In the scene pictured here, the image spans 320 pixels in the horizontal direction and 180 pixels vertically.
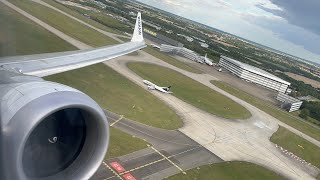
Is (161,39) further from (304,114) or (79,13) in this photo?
(304,114)

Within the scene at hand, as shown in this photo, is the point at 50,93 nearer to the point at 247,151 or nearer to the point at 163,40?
the point at 247,151

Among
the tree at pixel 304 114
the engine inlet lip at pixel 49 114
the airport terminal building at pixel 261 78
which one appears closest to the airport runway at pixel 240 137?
the tree at pixel 304 114

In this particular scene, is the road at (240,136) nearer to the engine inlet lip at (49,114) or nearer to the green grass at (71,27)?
the green grass at (71,27)

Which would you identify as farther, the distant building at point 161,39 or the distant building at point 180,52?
the distant building at point 161,39

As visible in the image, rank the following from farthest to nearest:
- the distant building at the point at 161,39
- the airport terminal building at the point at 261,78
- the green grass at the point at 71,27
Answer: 1. the distant building at the point at 161,39
2. the airport terminal building at the point at 261,78
3. the green grass at the point at 71,27

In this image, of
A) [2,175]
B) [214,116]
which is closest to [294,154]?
[214,116]

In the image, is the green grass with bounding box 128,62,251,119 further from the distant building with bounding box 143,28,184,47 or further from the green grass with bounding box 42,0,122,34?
the green grass with bounding box 42,0,122,34

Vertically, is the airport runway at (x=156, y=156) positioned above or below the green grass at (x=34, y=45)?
below

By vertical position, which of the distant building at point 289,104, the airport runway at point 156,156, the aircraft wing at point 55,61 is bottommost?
the airport runway at point 156,156

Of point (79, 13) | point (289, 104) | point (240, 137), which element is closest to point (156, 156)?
point (240, 137)
